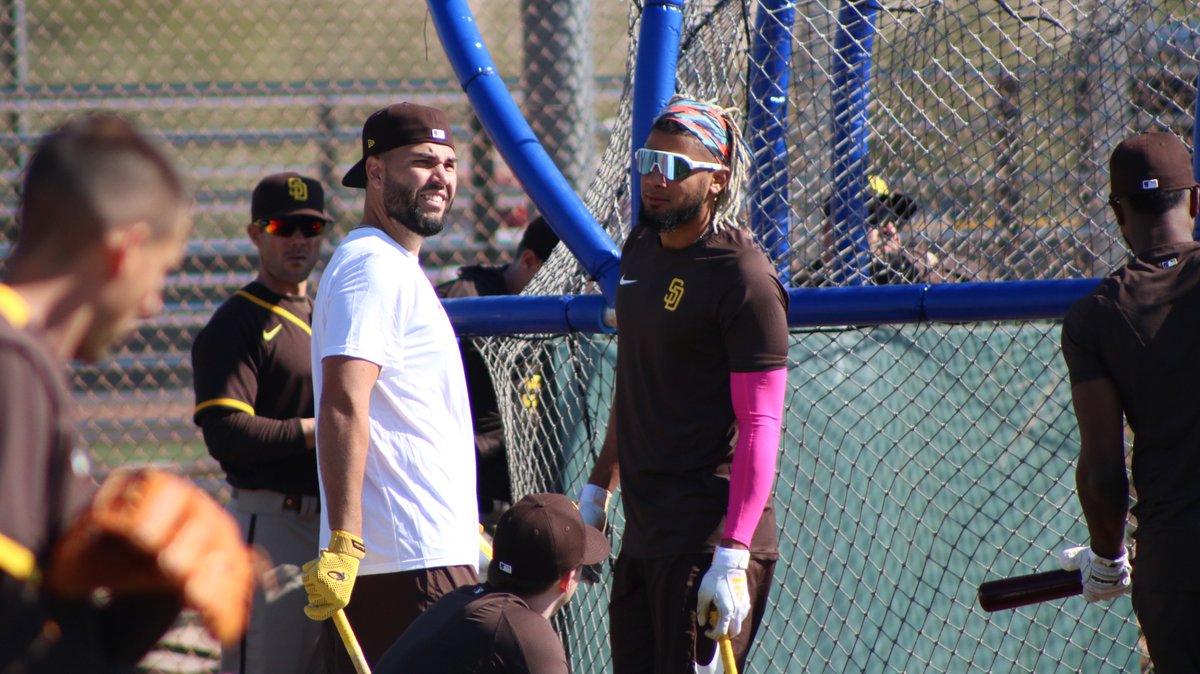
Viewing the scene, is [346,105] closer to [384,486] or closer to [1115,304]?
[384,486]

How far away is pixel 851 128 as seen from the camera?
4395 millimetres

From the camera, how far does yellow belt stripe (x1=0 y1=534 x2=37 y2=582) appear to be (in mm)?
1438

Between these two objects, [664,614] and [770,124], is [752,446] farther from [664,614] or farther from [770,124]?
[770,124]

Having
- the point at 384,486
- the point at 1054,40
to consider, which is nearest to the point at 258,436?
the point at 384,486

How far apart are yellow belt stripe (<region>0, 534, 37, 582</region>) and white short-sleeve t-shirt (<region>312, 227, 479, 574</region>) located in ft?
5.71

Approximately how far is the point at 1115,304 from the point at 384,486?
5.85 ft

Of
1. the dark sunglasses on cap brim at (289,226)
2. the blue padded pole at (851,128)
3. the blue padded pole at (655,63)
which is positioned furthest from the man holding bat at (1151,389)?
the dark sunglasses on cap brim at (289,226)

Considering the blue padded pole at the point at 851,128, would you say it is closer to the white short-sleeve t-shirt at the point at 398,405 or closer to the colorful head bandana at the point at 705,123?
the colorful head bandana at the point at 705,123

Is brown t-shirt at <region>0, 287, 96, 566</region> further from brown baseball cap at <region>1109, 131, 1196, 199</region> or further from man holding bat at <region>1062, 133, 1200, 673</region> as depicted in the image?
brown baseball cap at <region>1109, 131, 1196, 199</region>

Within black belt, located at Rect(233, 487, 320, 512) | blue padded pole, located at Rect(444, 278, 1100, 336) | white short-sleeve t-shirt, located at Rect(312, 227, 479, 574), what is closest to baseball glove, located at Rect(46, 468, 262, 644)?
white short-sleeve t-shirt, located at Rect(312, 227, 479, 574)

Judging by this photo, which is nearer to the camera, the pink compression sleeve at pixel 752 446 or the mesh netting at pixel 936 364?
the pink compression sleeve at pixel 752 446

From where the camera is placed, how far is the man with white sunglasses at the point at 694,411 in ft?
9.92

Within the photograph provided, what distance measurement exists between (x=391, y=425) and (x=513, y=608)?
0.69m

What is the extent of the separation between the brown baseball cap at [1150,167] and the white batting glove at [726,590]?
3.99ft
